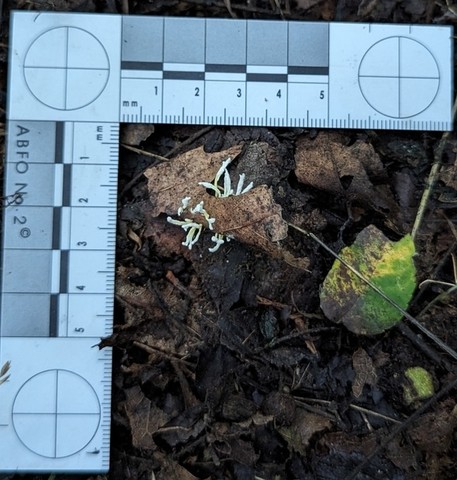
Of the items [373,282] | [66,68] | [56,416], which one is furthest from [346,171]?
[56,416]

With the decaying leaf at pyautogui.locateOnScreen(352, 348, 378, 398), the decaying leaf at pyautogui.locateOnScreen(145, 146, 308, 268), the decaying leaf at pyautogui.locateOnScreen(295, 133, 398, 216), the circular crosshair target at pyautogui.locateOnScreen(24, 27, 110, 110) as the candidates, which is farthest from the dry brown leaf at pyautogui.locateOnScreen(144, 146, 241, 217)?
the decaying leaf at pyautogui.locateOnScreen(352, 348, 378, 398)

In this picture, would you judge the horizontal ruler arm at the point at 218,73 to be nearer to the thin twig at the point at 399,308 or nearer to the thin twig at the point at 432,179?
the thin twig at the point at 432,179

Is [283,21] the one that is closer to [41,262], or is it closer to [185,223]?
[185,223]

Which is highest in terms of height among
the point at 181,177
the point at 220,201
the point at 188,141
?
the point at 188,141

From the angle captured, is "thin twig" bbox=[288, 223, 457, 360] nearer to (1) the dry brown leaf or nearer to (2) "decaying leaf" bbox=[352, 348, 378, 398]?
(2) "decaying leaf" bbox=[352, 348, 378, 398]

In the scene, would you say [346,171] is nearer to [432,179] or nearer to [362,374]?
[432,179]
